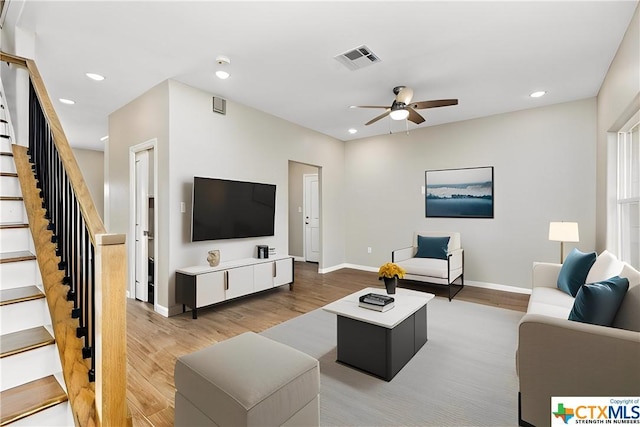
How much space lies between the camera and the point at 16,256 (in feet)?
6.50

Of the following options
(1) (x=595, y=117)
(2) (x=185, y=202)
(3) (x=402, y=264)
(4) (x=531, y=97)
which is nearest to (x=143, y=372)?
(2) (x=185, y=202)

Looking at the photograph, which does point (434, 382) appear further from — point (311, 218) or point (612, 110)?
point (311, 218)

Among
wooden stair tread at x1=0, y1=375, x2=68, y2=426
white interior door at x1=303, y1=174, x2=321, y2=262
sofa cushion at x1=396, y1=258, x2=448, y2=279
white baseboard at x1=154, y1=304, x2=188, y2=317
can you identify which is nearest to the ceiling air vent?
sofa cushion at x1=396, y1=258, x2=448, y2=279

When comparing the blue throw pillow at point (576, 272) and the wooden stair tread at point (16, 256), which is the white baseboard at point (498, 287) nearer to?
the blue throw pillow at point (576, 272)

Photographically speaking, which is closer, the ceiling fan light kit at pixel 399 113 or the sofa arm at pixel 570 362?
the sofa arm at pixel 570 362

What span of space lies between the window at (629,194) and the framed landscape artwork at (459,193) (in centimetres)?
165

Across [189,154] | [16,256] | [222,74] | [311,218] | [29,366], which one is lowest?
[29,366]

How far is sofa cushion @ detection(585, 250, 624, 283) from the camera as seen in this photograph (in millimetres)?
2246

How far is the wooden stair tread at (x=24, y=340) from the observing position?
1506 mm

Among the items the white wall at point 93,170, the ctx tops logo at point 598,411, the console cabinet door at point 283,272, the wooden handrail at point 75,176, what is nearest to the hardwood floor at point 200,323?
the console cabinet door at point 283,272

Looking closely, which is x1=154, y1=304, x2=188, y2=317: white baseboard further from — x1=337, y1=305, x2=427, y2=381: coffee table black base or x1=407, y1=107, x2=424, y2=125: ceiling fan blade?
x1=407, y1=107, x2=424, y2=125: ceiling fan blade

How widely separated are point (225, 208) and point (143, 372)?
85.5 inches

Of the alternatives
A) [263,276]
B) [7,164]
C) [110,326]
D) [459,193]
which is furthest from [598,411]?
[7,164]

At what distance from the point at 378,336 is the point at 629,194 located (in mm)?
3107
